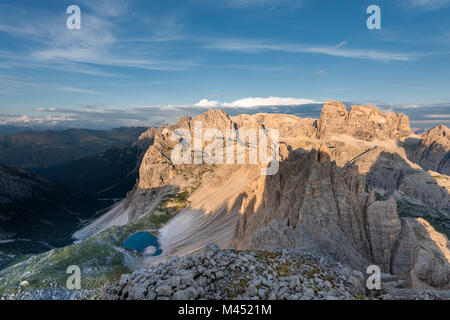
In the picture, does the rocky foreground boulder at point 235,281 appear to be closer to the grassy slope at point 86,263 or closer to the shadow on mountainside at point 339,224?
the shadow on mountainside at point 339,224

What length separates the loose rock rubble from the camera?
11.7 meters

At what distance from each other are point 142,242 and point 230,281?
110m

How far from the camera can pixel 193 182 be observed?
536 feet

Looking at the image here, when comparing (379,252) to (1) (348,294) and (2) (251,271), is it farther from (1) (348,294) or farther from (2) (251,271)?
(2) (251,271)

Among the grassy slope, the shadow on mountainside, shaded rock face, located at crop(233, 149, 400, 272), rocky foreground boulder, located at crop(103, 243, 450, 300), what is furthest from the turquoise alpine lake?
rocky foreground boulder, located at crop(103, 243, 450, 300)

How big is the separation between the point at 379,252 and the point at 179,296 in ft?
105

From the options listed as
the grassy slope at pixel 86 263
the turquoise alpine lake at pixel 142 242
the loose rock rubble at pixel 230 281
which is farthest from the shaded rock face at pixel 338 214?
the turquoise alpine lake at pixel 142 242

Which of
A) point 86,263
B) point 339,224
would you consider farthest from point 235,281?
point 86,263

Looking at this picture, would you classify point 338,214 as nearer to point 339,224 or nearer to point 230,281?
point 339,224

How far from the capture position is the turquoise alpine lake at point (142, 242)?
104600 millimetres

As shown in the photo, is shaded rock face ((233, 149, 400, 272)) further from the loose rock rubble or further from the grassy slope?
the grassy slope

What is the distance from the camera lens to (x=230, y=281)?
13289mm

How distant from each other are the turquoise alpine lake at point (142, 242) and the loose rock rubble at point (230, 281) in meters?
96.3

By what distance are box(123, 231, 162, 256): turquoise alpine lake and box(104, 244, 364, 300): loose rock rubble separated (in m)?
96.3
